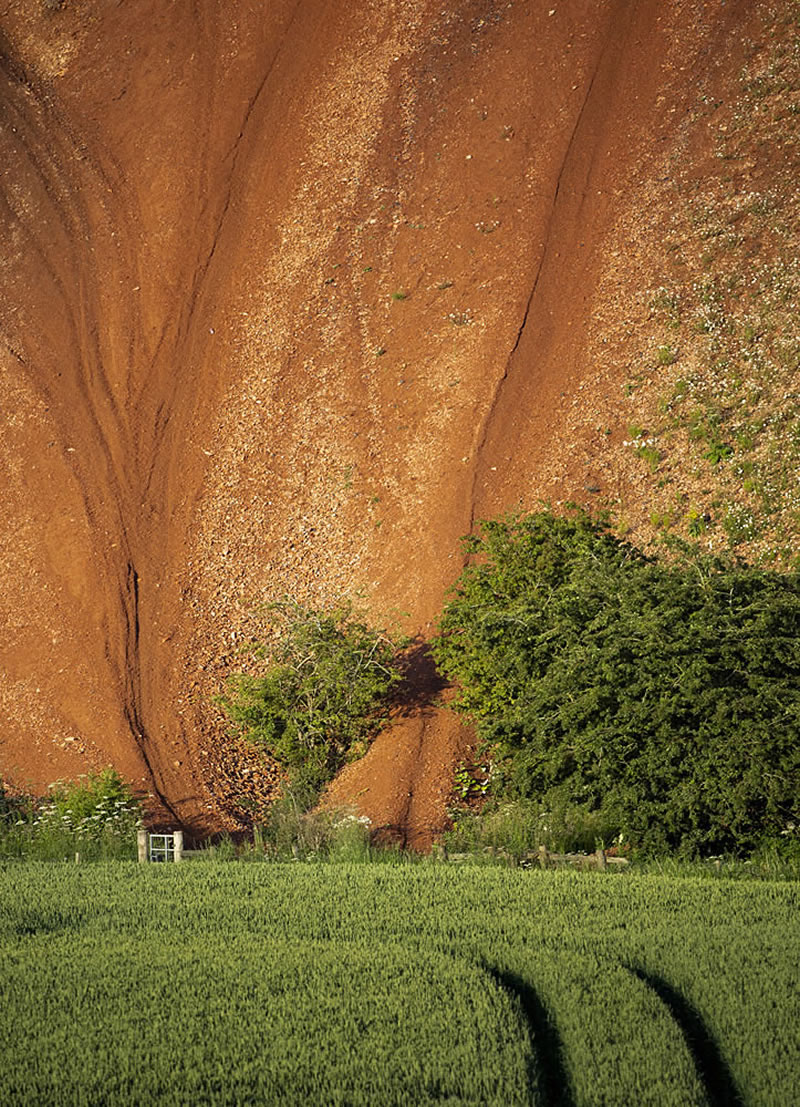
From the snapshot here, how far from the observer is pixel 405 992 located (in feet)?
33.6

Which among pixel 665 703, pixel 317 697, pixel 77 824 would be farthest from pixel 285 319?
pixel 665 703

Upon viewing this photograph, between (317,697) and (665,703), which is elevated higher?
(317,697)

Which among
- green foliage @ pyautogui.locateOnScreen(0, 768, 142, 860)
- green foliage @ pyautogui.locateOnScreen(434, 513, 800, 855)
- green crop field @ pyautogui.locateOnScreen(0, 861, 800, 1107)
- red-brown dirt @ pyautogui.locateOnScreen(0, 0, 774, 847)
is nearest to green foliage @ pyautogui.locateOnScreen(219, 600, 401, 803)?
red-brown dirt @ pyautogui.locateOnScreen(0, 0, 774, 847)

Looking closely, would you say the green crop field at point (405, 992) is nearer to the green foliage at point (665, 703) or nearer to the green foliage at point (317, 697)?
the green foliage at point (665, 703)

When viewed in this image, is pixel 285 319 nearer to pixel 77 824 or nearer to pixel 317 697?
pixel 317 697

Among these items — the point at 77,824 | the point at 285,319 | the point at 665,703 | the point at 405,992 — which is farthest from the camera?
the point at 285,319

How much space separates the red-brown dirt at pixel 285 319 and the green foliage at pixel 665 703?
154 inches

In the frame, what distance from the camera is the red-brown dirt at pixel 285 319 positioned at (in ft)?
84.8

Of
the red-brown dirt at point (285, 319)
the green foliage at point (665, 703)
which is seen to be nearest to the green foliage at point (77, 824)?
the red-brown dirt at point (285, 319)

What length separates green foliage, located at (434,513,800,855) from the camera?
1577 cm

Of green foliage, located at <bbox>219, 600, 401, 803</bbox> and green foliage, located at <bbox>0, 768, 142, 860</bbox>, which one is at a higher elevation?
green foliage, located at <bbox>219, 600, 401, 803</bbox>

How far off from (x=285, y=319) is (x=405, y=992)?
24023 millimetres

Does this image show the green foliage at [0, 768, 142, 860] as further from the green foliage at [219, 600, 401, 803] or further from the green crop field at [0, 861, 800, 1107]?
the green crop field at [0, 861, 800, 1107]

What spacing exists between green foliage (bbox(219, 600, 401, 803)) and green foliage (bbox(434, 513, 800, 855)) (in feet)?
12.5
